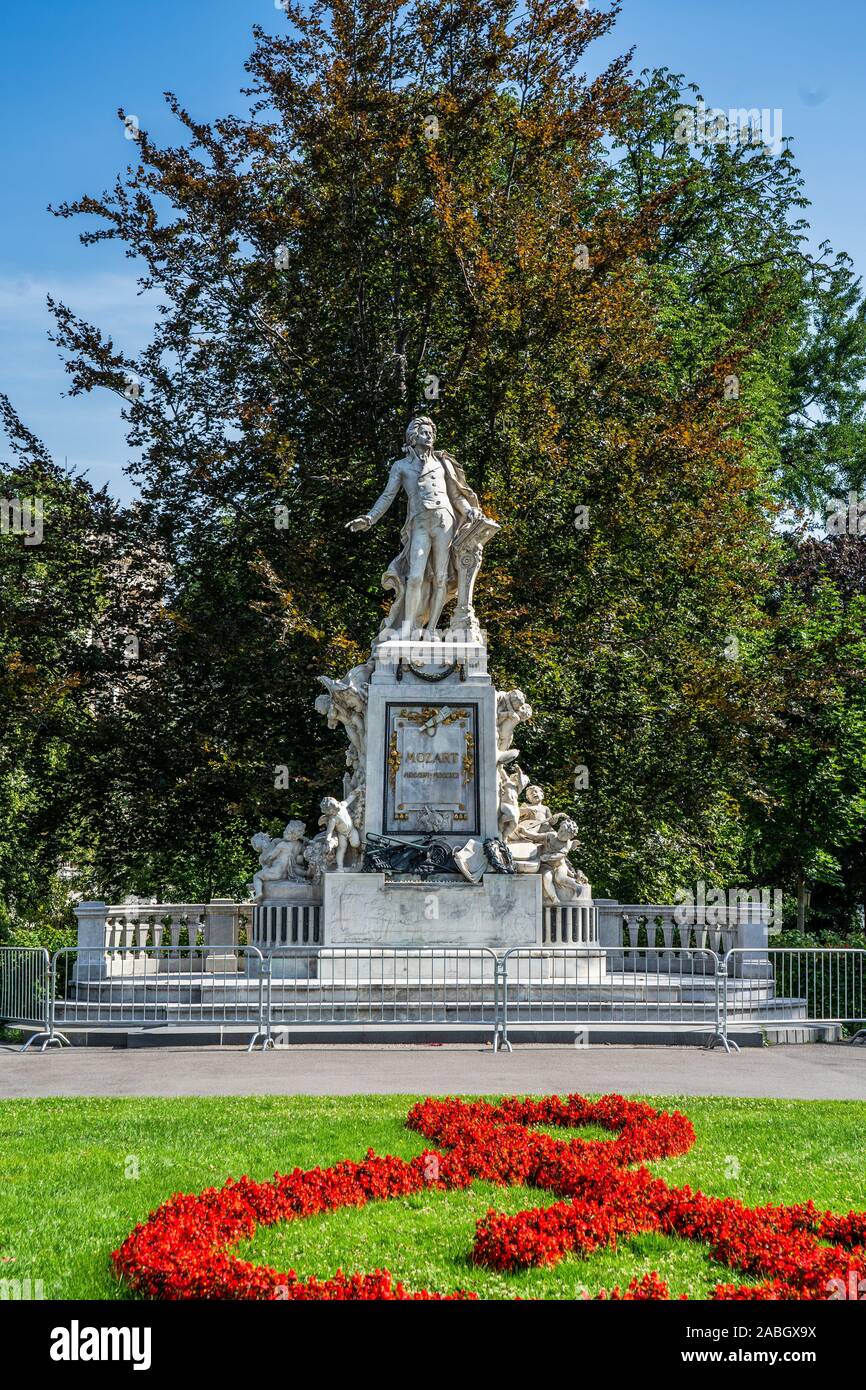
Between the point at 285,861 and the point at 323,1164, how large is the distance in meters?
10.9

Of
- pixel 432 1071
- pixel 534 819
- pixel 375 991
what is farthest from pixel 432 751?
pixel 432 1071

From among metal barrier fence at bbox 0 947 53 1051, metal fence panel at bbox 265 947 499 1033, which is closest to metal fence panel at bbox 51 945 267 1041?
metal barrier fence at bbox 0 947 53 1051

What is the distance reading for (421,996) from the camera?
15758mm

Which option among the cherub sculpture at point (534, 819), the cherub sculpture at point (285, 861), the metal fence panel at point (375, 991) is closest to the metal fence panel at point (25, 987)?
the metal fence panel at point (375, 991)

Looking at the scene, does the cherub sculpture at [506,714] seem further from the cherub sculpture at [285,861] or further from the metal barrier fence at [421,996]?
the metal barrier fence at [421,996]

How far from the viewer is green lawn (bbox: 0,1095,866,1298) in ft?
20.0

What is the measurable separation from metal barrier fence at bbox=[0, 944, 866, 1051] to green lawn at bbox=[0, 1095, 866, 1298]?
4.23m

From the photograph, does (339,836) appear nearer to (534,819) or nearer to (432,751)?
(432,751)

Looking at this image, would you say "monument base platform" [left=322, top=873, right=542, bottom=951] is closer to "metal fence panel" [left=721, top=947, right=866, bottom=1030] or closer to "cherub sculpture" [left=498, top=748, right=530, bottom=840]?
"cherub sculpture" [left=498, top=748, right=530, bottom=840]

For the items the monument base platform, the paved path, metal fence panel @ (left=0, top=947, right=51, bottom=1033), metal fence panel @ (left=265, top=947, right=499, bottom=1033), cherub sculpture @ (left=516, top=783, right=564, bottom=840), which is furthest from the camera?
cherub sculpture @ (left=516, top=783, right=564, bottom=840)

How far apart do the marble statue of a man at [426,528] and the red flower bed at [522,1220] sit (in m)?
11.3
